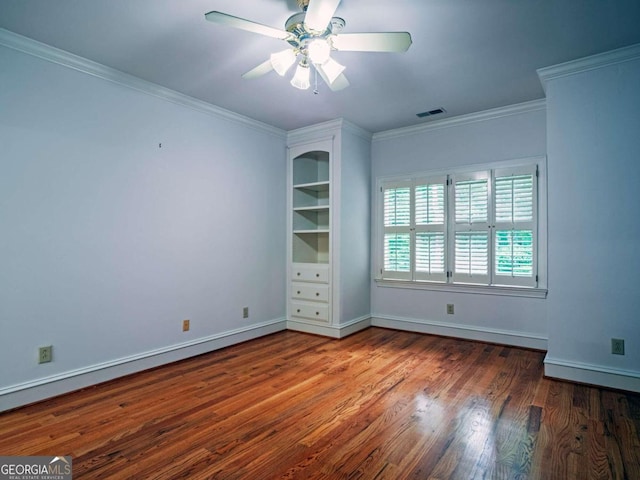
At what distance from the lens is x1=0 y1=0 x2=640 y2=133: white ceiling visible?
7.22ft

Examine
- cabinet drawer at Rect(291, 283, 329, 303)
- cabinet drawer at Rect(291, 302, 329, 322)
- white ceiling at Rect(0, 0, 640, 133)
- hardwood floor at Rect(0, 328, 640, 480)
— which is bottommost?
hardwood floor at Rect(0, 328, 640, 480)

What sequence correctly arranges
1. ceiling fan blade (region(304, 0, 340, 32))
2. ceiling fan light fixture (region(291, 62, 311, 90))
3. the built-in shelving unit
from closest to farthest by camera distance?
ceiling fan blade (region(304, 0, 340, 32)) < ceiling fan light fixture (region(291, 62, 311, 90)) < the built-in shelving unit

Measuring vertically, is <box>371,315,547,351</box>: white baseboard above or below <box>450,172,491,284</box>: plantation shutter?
below

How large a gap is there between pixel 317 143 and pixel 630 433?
3837mm

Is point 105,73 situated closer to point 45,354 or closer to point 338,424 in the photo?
point 45,354

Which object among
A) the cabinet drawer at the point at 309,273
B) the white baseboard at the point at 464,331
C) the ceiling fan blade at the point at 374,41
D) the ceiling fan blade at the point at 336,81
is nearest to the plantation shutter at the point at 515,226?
the white baseboard at the point at 464,331

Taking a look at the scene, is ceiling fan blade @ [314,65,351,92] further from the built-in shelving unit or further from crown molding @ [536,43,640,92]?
the built-in shelving unit

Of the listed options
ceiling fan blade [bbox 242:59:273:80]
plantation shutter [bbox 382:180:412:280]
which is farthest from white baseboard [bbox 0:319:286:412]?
ceiling fan blade [bbox 242:59:273:80]

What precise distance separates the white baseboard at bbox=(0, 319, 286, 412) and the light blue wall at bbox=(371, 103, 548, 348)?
6.41 ft

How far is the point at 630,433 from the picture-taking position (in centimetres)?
215

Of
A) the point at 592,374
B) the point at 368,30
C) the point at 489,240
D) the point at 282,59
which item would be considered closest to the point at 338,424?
the point at 592,374

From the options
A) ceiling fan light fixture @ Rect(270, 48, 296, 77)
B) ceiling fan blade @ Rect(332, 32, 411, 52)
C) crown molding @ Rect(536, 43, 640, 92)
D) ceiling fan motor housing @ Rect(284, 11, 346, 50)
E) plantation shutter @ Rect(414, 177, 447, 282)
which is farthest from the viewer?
plantation shutter @ Rect(414, 177, 447, 282)

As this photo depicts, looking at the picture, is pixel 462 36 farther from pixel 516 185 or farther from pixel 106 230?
pixel 106 230

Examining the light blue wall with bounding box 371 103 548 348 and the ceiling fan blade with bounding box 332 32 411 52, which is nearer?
the ceiling fan blade with bounding box 332 32 411 52
